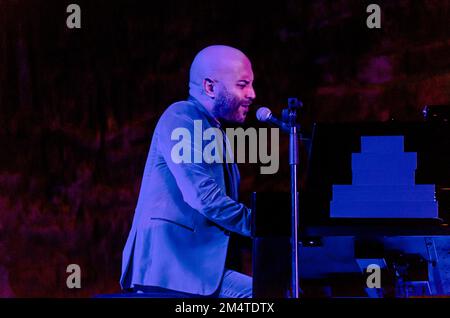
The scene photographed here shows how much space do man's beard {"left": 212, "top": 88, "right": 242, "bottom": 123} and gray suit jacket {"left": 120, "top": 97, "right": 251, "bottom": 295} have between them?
0.10m

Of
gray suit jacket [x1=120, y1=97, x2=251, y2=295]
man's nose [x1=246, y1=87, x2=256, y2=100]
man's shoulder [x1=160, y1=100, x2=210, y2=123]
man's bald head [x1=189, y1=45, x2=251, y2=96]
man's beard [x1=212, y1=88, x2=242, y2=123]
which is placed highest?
man's bald head [x1=189, y1=45, x2=251, y2=96]

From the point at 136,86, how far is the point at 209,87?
1.67 ft

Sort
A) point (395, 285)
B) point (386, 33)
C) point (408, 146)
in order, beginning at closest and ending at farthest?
1. point (408, 146)
2. point (395, 285)
3. point (386, 33)

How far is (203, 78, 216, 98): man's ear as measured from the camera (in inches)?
136

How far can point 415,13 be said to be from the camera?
3750 millimetres

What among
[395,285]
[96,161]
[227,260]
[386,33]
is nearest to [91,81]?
[96,161]

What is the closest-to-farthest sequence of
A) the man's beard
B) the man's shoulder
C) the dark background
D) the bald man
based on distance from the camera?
the bald man
the man's shoulder
the man's beard
the dark background

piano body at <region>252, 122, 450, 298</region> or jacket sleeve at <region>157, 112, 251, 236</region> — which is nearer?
piano body at <region>252, 122, 450, 298</region>

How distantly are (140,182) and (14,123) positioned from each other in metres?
0.78

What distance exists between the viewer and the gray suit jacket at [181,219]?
3.06 metres

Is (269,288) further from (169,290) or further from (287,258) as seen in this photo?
(169,290)

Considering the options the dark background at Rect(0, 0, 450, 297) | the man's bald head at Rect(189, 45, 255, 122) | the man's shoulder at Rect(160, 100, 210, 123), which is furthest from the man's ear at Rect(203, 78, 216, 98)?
the dark background at Rect(0, 0, 450, 297)

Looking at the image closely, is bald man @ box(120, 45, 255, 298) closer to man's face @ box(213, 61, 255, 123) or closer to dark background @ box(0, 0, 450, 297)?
man's face @ box(213, 61, 255, 123)

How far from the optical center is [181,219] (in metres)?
3.23
